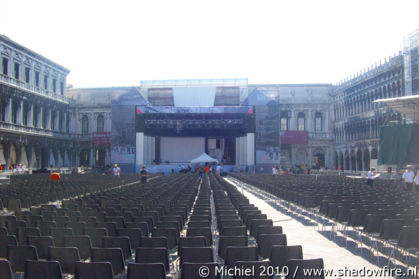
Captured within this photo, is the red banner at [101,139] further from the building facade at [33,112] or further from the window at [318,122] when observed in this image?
the window at [318,122]

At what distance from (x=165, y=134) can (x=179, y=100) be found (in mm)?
6523

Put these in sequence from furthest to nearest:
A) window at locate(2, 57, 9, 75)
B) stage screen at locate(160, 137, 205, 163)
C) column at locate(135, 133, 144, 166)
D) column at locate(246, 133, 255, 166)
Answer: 1. stage screen at locate(160, 137, 205, 163)
2. column at locate(246, 133, 255, 166)
3. column at locate(135, 133, 144, 166)
4. window at locate(2, 57, 9, 75)

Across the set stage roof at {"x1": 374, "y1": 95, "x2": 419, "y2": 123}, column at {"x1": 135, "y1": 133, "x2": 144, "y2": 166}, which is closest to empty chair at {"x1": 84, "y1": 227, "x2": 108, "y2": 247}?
stage roof at {"x1": 374, "y1": 95, "x2": 419, "y2": 123}

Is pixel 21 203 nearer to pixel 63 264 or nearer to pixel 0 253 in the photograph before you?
pixel 0 253

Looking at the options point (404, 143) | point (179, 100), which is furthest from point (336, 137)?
point (404, 143)

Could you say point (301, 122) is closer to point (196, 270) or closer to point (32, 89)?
point (32, 89)

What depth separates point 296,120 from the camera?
69375 mm

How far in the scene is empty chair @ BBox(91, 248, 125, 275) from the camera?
20.9ft

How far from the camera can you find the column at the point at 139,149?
50.3 m

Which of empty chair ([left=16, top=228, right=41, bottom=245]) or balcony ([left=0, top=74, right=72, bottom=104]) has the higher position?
balcony ([left=0, top=74, right=72, bottom=104])

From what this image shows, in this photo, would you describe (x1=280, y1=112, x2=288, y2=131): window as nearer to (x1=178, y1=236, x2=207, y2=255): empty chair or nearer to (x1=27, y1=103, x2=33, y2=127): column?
(x1=27, y1=103, x2=33, y2=127): column

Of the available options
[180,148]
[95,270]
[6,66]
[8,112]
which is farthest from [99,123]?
[95,270]

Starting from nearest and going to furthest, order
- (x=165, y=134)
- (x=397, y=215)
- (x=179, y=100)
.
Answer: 1. (x=397, y=215)
2. (x=165, y=134)
3. (x=179, y=100)

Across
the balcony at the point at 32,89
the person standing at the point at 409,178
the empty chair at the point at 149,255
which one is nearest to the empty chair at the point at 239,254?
the empty chair at the point at 149,255
